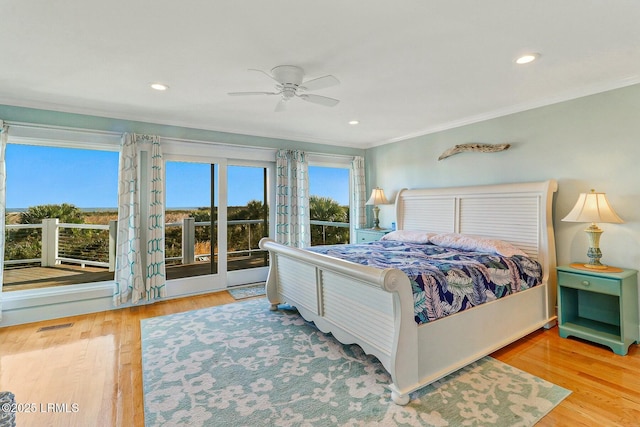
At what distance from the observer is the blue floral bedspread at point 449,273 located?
2.20 m

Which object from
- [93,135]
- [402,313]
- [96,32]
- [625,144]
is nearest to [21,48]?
[96,32]

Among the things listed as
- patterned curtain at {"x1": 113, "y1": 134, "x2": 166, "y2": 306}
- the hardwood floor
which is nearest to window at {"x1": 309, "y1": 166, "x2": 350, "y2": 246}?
patterned curtain at {"x1": 113, "y1": 134, "x2": 166, "y2": 306}

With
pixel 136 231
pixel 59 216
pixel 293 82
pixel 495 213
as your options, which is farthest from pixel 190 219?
pixel 495 213

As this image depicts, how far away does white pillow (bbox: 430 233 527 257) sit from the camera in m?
3.17

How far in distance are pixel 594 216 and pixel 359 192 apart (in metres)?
3.55

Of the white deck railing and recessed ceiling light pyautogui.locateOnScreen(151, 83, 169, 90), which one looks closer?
recessed ceiling light pyautogui.locateOnScreen(151, 83, 169, 90)

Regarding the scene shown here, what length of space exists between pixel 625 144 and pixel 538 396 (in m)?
2.54

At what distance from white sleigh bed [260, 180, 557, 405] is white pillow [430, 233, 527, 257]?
12.9 inches

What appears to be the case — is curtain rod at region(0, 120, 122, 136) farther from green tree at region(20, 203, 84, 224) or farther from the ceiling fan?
the ceiling fan

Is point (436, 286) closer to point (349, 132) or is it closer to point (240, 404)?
point (240, 404)

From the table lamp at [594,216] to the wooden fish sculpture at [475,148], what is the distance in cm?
118

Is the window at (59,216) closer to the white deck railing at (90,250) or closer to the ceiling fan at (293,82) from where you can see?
the white deck railing at (90,250)

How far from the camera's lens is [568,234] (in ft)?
10.9

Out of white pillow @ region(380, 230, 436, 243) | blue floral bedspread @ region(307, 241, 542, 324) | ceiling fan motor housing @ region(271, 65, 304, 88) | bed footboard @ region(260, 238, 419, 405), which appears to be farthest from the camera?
white pillow @ region(380, 230, 436, 243)
